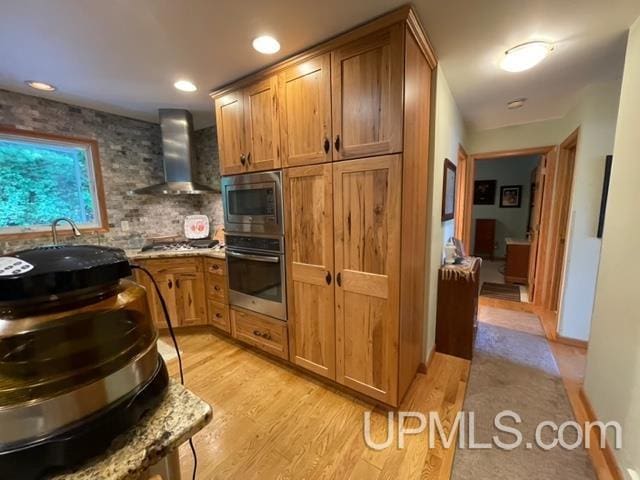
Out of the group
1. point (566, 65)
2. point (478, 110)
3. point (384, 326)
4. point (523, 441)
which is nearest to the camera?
point (523, 441)

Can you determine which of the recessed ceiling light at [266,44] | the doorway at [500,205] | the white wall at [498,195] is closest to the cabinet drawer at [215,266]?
the recessed ceiling light at [266,44]

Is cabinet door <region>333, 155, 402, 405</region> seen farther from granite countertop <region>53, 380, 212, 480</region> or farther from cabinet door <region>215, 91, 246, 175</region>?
granite countertop <region>53, 380, 212, 480</region>

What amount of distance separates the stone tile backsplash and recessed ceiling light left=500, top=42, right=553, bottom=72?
2947 mm

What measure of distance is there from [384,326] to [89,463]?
1.44 m

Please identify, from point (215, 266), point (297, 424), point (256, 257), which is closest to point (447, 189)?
point (256, 257)

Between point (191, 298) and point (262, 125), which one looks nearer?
point (262, 125)

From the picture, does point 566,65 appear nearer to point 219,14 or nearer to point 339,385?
point 219,14

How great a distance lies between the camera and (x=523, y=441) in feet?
5.19

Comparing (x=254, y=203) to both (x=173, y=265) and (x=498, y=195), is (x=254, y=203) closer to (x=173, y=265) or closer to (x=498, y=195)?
(x=173, y=265)

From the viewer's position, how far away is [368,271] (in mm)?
1690

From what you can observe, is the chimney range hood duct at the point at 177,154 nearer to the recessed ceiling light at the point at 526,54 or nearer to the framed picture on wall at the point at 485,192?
the recessed ceiling light at the point at 526,54

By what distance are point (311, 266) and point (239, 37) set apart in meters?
1.49

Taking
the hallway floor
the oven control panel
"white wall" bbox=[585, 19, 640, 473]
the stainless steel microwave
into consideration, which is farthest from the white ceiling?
the hallway floor

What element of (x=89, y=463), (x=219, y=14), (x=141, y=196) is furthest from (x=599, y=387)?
(x=141, y=196)
